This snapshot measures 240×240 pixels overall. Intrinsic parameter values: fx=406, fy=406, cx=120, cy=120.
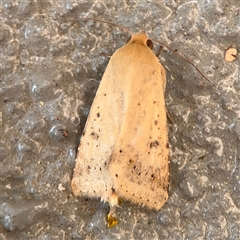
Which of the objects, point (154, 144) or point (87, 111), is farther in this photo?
point (87, 111)

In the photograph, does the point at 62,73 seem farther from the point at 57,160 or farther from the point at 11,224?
the point at 11,224

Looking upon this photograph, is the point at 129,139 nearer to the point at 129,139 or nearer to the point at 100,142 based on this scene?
the point at 129,139

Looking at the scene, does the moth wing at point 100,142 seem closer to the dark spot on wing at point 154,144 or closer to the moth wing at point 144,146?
the moth wing at point 144,146

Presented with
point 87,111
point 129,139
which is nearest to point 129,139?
point 129,139

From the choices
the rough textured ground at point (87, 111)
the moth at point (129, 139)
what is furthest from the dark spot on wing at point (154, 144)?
the rough textured ground at point (87, 111)

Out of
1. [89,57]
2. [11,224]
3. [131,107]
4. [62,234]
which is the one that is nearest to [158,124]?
[131,107]

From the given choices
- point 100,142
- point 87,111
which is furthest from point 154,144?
point 87,111
